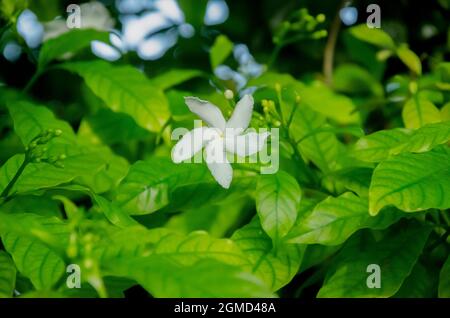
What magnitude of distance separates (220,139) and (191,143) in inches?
2.4

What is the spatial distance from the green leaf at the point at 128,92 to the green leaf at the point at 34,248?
15.8 inches

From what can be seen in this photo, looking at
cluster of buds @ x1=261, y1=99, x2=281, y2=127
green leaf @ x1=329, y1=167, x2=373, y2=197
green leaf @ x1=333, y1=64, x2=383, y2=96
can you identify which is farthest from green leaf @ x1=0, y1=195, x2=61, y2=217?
green leaf @ x1=333, y1=64, x2=383, y2=96

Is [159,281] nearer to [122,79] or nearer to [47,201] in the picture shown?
[47,201]

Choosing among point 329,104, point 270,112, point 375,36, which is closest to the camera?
point 270,112

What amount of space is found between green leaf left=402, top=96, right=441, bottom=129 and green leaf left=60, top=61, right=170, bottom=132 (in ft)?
1.93

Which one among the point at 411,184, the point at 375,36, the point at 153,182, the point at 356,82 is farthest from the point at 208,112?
the point at 356,82

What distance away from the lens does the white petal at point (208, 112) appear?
1080 millimetres

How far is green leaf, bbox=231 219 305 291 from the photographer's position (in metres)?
1.00

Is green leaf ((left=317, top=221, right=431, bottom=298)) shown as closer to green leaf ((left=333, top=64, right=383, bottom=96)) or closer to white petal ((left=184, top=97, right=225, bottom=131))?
white petal ((left=184, top=97, right=225, bottom=131))

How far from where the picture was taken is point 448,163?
1044 mm

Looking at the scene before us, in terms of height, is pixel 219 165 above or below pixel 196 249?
above

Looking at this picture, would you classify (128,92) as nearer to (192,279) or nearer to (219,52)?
(219,52)

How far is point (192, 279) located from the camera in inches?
31.8
